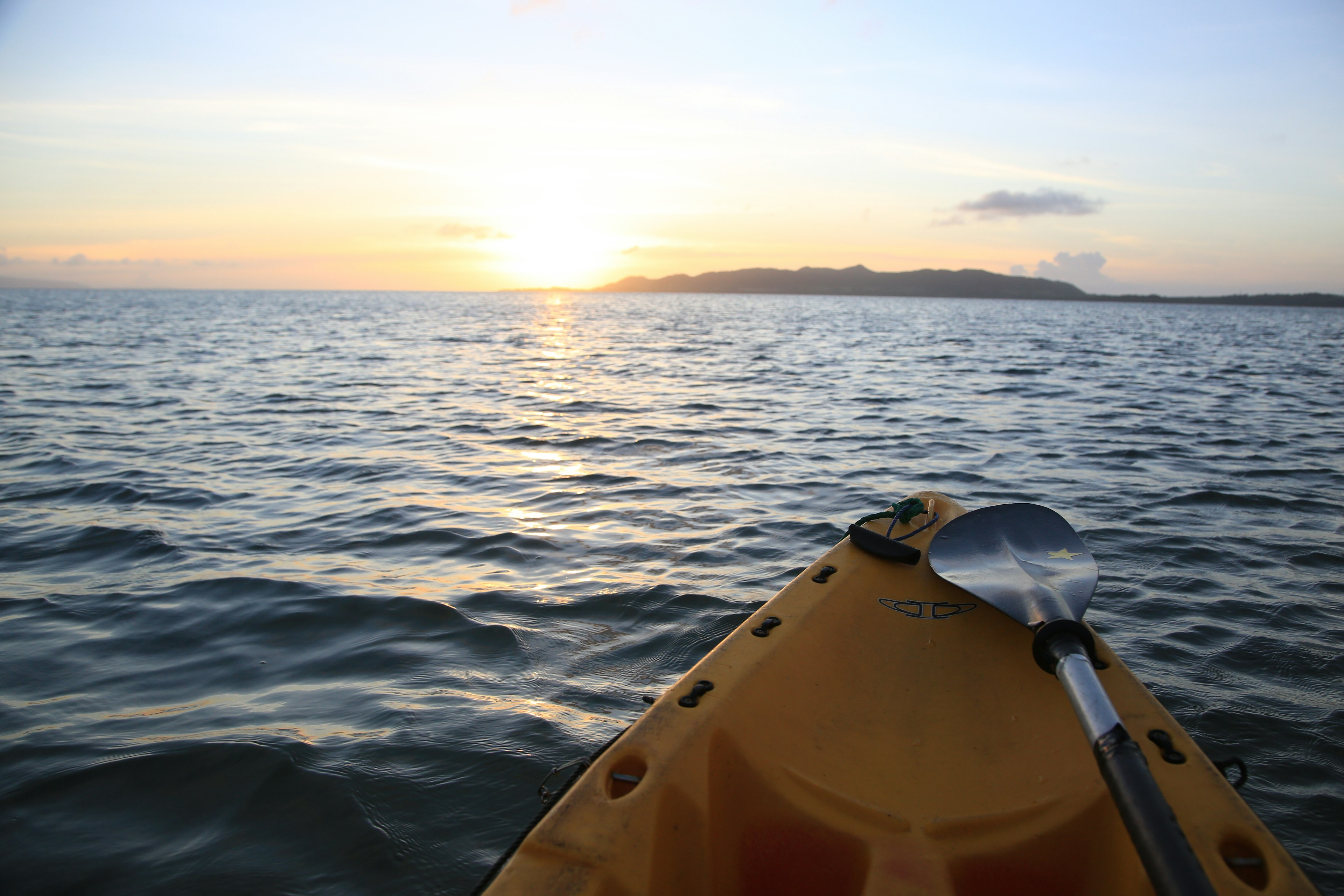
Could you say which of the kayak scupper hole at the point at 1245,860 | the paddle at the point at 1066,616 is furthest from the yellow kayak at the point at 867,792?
the paddle at the point at 1066,616

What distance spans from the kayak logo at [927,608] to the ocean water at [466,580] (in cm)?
115

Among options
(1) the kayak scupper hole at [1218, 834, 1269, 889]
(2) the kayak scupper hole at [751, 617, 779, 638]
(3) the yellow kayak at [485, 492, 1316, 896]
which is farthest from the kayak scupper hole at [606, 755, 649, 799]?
(1) the kayak scupper hole at [1218, 834, 1269, 889]

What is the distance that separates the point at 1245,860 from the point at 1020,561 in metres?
1.46

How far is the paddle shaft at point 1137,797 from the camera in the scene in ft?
4.60

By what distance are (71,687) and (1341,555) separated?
7.79 metres

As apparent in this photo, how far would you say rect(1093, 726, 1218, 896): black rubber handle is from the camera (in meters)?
1.39

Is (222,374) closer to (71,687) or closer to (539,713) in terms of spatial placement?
(71,687)

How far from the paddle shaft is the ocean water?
1235 millimetres

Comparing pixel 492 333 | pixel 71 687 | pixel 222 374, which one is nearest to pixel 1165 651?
pixel 71 687

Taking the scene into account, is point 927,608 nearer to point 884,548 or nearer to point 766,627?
point 884,548

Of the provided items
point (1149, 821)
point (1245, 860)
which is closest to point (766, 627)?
point (1149, 821)

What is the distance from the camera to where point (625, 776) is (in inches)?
73.7

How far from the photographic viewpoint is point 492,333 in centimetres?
3169

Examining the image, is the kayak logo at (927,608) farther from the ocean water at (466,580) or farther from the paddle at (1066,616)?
the ocean water at (466,580)
